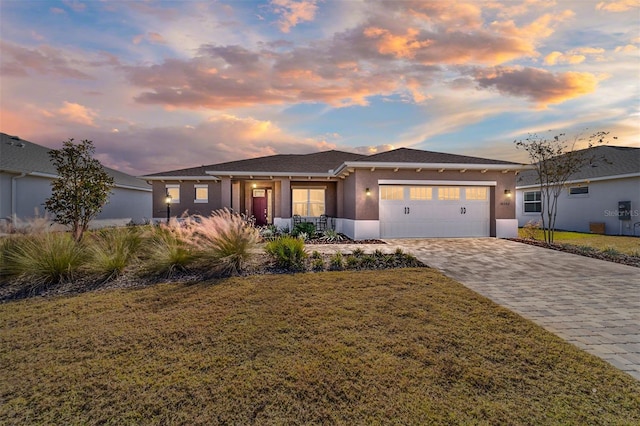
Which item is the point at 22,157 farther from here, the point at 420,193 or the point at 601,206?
the point at 601,206

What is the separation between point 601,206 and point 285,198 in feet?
58.6

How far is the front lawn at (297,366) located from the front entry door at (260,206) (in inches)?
530

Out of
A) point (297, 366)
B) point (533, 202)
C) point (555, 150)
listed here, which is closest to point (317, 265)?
point (297, 366)

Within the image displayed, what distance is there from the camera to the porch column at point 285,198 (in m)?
15.7

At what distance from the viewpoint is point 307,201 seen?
1658 cm

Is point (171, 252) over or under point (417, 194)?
under

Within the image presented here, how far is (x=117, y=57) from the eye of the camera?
340 inches

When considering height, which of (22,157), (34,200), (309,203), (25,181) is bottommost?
(309,203)

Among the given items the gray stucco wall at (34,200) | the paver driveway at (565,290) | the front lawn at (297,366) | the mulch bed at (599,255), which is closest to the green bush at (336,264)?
the front lawn at (297,366)

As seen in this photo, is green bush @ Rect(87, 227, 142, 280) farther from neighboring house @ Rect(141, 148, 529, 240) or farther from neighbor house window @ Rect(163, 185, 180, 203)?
neighbor house window @ Rect(163, 185, 180, 203)

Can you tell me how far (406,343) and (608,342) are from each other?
2475 millimetres

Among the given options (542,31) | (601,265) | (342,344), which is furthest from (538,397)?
(542,31)

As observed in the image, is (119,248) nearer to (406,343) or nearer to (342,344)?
(342,344)

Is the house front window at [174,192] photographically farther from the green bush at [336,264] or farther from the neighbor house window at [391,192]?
the green bush at [336,264]
